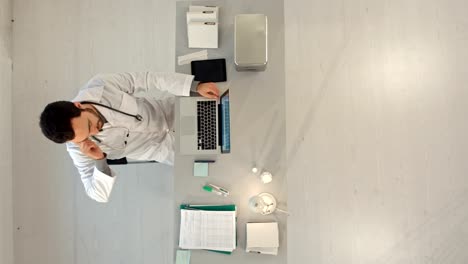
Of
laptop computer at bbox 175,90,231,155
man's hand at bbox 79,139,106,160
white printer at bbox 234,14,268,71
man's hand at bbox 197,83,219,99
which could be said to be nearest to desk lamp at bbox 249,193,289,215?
laptop computer at bbox 175,90,231,155

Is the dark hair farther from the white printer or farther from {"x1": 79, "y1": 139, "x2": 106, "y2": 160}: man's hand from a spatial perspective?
the white printer

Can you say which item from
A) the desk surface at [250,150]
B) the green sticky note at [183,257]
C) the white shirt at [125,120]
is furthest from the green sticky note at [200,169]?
the green sticky note at [183,257]

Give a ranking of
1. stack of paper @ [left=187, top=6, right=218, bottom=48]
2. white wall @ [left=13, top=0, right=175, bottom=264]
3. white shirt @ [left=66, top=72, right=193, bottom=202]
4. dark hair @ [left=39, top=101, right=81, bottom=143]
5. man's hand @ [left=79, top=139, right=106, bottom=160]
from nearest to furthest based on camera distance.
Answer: dark hair @ [left=39, top=101, right=81, bottom=143] → man's hand @ [left=79, top=139, right=106, bottom=160] → white shirt @ [left=66, top=72, right=193, bottom=202] → stack of paper @ [left=187, top=6, right=218, bottom=48] → white wall @ [left=13, top=0, right=175, bottom=264]

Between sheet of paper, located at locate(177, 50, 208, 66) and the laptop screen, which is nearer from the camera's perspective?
the laptop screen

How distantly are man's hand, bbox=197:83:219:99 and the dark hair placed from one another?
2.05ft

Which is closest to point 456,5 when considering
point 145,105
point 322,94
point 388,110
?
point 388,110

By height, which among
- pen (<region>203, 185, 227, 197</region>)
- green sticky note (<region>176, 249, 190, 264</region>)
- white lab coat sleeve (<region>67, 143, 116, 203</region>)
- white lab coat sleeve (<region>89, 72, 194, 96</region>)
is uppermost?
white lab coat sleeve (<region>89, 72, 194, 96</region>)

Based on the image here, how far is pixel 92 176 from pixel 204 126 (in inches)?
25.8

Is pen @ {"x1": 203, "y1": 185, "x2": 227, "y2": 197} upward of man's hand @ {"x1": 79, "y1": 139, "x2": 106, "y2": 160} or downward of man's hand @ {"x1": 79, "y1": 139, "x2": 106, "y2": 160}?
downward

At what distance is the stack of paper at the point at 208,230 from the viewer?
1764 millimetres

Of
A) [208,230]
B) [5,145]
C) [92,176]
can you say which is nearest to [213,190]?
[208,230]

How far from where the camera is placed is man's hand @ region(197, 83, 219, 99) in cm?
177

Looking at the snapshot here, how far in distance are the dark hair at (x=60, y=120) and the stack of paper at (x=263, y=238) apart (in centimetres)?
98

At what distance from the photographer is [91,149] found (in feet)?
5.12
